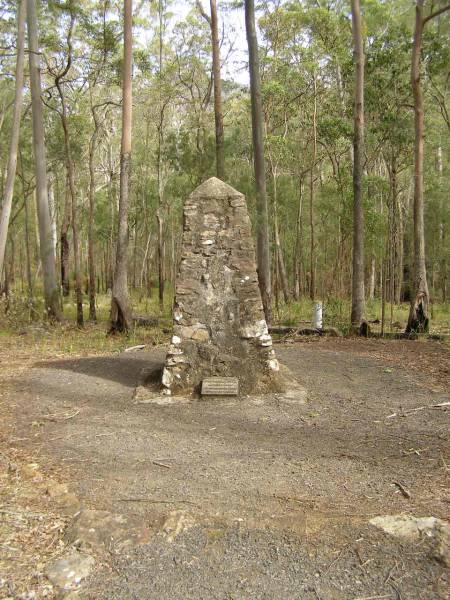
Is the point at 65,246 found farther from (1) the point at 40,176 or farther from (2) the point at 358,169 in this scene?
(2) the point at 358,169

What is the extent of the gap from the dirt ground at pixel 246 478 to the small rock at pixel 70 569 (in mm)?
62

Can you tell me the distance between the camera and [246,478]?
159 inches

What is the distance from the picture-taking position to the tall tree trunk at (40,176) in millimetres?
13875

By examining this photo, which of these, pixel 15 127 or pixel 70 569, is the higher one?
pixel 15 127

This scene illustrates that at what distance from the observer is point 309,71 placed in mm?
19625

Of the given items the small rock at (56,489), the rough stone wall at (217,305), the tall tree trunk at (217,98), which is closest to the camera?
the small rock at (56,489)

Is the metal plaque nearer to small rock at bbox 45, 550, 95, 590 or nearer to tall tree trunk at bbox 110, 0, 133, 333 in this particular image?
small rock at bbox 45, 550, 95, 590

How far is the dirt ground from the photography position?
2766mm

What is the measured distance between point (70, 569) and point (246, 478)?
62.7 inches

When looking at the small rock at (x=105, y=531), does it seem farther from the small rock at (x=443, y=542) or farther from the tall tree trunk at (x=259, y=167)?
the tall tree trunk at (x=259, y=167)

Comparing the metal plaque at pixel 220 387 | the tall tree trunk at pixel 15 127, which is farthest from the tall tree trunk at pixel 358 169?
the tall tree trunk at pixel 15 127

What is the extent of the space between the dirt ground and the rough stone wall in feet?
1.66

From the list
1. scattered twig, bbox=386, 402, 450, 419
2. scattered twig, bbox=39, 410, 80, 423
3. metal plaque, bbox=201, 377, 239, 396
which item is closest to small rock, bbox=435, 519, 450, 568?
scattered twig, bbox=386, 402, 450, 419

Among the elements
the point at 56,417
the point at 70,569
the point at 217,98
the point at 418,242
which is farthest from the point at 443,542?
the point at 217,98
